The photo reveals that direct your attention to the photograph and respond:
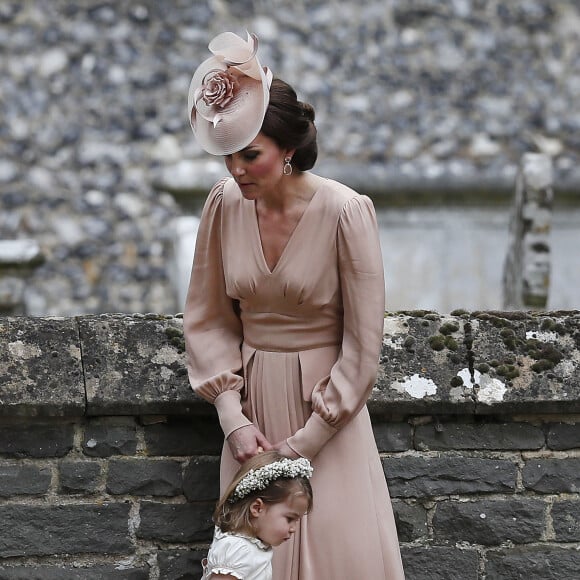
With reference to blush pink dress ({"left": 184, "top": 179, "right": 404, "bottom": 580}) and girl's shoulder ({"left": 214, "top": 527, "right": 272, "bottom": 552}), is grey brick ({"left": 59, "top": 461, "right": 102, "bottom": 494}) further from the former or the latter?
girl's shoulder ({"left": 214, "top": 527, "right": 272, "bottom": 552})

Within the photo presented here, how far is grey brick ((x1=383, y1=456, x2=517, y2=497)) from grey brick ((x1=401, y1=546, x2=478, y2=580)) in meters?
0.17

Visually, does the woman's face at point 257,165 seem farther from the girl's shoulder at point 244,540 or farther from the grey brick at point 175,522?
the grey brick at point 175,522

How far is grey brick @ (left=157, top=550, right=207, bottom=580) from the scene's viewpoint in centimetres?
416

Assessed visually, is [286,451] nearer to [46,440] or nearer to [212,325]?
[212,325]

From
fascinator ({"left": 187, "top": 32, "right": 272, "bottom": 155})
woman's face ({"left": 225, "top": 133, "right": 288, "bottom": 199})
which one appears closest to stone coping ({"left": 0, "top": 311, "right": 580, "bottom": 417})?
woman's face ({"left": 225, "top": 133, "right": 288, "bottom": 199})

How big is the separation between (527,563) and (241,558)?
1.18 meters

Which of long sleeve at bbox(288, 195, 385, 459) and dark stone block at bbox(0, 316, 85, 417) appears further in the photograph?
dark stone block at bbox(0, 316, 85, 417)

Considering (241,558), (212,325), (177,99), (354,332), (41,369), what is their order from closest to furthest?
(241,558) < (354,332) < (212,325) < (41,369) < (177,99)

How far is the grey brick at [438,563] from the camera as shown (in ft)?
13.6

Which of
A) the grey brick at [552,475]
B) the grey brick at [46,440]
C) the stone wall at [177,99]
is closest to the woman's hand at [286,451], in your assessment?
the grey brick at [46,440]

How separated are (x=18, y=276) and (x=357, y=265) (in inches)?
304

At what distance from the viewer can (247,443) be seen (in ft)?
11.7

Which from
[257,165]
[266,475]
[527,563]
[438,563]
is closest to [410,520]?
[438,563]

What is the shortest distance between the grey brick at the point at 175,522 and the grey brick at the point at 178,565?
4 centimetres
